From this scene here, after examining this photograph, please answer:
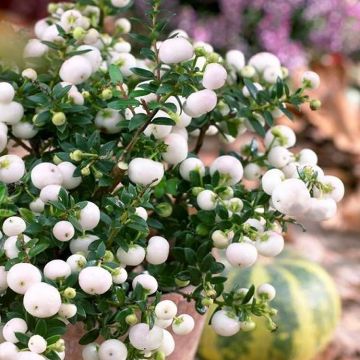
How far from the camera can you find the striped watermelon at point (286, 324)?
1232mm

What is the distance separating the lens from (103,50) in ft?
2.41

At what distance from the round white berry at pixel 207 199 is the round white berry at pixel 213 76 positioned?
11cm

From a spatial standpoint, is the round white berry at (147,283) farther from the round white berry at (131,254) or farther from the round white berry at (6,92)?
the round white berry at (6,92)

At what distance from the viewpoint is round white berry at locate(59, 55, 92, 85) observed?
2.11 ft

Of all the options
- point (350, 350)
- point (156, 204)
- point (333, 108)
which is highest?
point (156, 204)

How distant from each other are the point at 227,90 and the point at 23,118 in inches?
7.6

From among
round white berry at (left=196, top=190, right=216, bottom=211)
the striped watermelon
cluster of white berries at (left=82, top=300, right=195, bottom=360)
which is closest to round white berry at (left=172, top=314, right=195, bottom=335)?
cluster of white berries at (left=82, top=300, right=195, bottom=360)

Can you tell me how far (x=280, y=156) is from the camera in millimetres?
684

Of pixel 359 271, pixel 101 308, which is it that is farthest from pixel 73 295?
pixel 359 271

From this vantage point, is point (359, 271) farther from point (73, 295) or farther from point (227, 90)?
point (73, 295)

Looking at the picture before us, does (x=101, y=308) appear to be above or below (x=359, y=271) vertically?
above

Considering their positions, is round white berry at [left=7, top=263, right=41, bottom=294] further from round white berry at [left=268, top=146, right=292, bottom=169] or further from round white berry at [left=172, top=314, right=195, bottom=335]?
round white berry at [left=268, top=146, right=292, bottom=169]

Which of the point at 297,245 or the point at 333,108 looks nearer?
the point at 297,245

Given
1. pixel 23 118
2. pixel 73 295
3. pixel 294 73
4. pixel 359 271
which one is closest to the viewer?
pixel 73 295
